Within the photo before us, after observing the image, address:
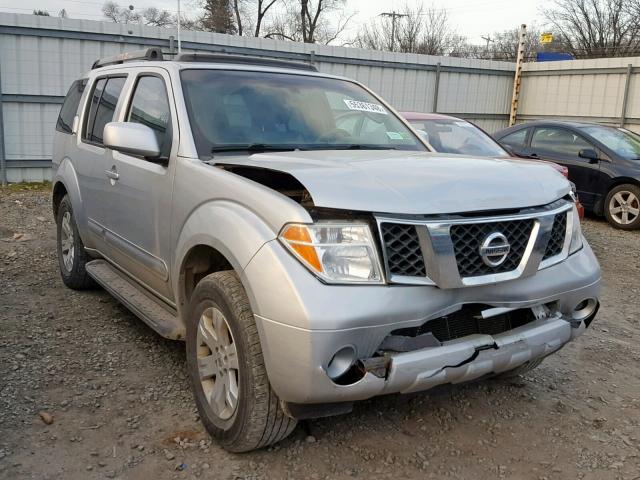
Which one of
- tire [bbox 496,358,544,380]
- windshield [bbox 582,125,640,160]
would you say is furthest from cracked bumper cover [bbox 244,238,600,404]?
windshield [bbox 582,125,640,160]

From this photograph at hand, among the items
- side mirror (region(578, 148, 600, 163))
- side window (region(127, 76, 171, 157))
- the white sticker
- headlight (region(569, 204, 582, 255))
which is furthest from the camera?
side mirror (region(578, 148, 600, 163))

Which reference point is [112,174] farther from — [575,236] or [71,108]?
[575,236]

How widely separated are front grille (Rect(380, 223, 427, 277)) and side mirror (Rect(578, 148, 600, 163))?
25.2ft

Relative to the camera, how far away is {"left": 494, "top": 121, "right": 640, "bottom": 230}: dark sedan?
353 inches

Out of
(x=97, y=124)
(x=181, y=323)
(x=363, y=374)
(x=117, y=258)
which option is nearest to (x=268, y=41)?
(x=97, y=124)

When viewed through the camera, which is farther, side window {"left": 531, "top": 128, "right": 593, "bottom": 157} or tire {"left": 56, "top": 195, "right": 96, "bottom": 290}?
side window {"left": 531, "top": 128, "right": 593, "bottom": 157}

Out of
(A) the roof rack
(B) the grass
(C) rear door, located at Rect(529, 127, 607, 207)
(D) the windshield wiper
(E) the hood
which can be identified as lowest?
(B) the grass

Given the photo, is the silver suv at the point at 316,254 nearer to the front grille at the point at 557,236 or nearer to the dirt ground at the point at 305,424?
the front grille at the point at 557,236

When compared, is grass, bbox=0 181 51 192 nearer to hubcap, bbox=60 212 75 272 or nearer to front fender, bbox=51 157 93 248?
hubcap, bbox=60 212 75 272

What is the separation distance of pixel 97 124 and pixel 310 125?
1890mm

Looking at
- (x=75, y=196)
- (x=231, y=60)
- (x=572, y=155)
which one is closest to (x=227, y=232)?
(x=231, y=60)

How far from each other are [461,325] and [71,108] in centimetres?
423

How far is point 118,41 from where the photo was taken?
11867 millimetres

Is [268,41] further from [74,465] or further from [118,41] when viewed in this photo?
[74,465]
